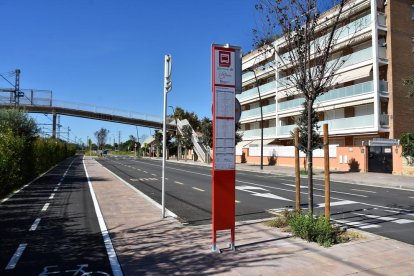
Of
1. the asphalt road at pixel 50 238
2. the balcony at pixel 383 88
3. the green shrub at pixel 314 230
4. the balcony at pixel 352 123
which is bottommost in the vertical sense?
the asphalt road at pixel 50 238

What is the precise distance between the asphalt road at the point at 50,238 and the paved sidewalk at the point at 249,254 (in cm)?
51

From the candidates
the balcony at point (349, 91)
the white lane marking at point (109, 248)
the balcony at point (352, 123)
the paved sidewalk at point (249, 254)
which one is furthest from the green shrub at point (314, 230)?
the balcony at point (349, 91)

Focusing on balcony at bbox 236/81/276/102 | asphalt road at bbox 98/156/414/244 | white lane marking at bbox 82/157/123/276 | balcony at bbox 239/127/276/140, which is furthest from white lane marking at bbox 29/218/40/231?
balcony at bbox 239/127/276/140

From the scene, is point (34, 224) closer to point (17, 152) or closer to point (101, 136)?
point (17, 152)

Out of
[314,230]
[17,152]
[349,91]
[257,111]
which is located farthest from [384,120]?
[314,230]

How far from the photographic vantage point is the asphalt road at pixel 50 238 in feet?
21.7

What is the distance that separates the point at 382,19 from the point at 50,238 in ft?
114

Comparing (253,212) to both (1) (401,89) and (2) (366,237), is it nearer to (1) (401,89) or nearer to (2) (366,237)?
(2) (366,237)

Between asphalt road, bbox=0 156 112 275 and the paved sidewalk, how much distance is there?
51 centimetres

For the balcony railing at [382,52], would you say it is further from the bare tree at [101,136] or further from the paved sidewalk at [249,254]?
the bare tree at [101,136]

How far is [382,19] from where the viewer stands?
36.1 metres

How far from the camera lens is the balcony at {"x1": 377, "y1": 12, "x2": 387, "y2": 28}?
3588cm

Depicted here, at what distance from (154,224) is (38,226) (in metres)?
2.70

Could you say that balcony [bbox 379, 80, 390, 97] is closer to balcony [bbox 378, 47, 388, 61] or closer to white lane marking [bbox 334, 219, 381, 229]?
balcony [bbox 378, 47, 388, 61]
